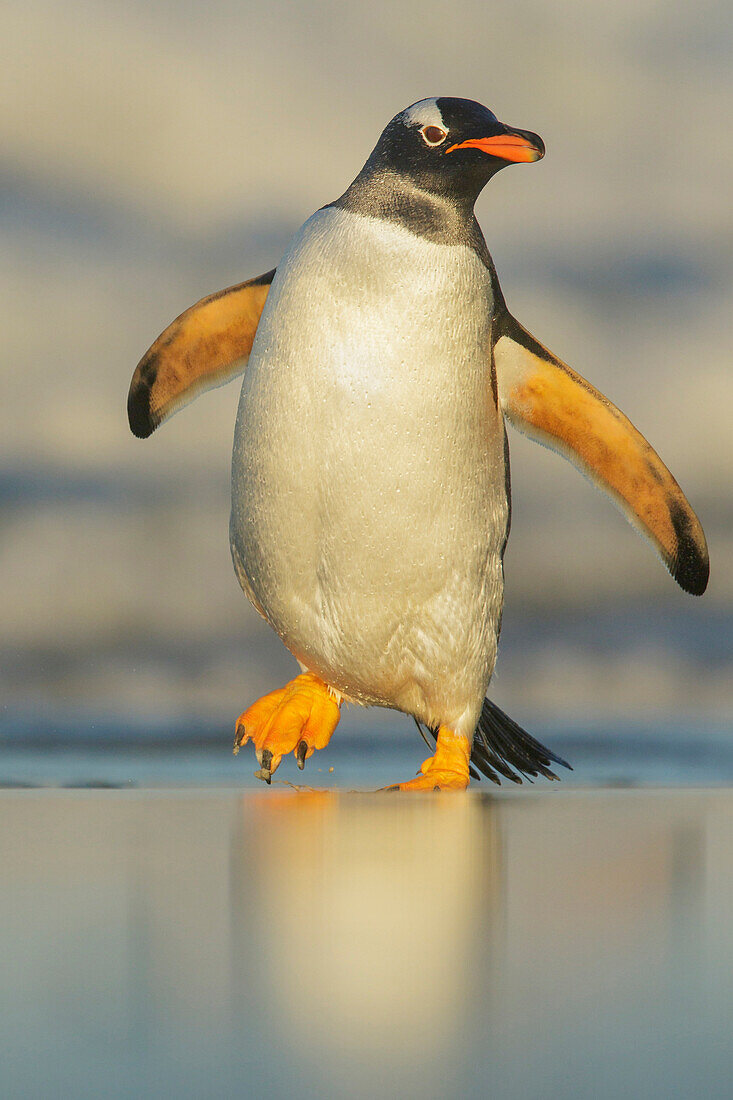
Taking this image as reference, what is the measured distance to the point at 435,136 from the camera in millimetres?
2150

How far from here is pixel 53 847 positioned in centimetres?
109

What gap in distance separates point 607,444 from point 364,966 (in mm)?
1931

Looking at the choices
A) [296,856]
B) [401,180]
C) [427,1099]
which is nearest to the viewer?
[427,1099]

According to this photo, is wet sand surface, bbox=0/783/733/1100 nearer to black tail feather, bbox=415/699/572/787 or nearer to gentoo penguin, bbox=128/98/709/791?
gentoo penguin, bbox=128/98/709/791

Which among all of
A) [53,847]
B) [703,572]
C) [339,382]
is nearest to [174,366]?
[339,382]

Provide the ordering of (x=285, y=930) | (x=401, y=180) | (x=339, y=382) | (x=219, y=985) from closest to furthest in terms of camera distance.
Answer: (x=219, y=985) → (x=285, y=930) → (x=339, y=382) → (x=401, y=180)

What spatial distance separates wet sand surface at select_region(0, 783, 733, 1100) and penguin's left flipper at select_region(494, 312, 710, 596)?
1.33 metres

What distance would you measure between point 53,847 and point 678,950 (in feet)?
2.16

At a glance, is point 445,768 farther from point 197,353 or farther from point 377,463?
point 197,353

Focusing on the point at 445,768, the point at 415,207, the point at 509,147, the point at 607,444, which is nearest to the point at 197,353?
the point at 415,207

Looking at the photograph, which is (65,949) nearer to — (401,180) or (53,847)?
(53,847)

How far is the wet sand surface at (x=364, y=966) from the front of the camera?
44 centimetres

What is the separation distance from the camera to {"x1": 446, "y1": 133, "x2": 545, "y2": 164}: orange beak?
208 cm

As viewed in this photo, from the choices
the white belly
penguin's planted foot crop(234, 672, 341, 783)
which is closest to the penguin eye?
the white belly
